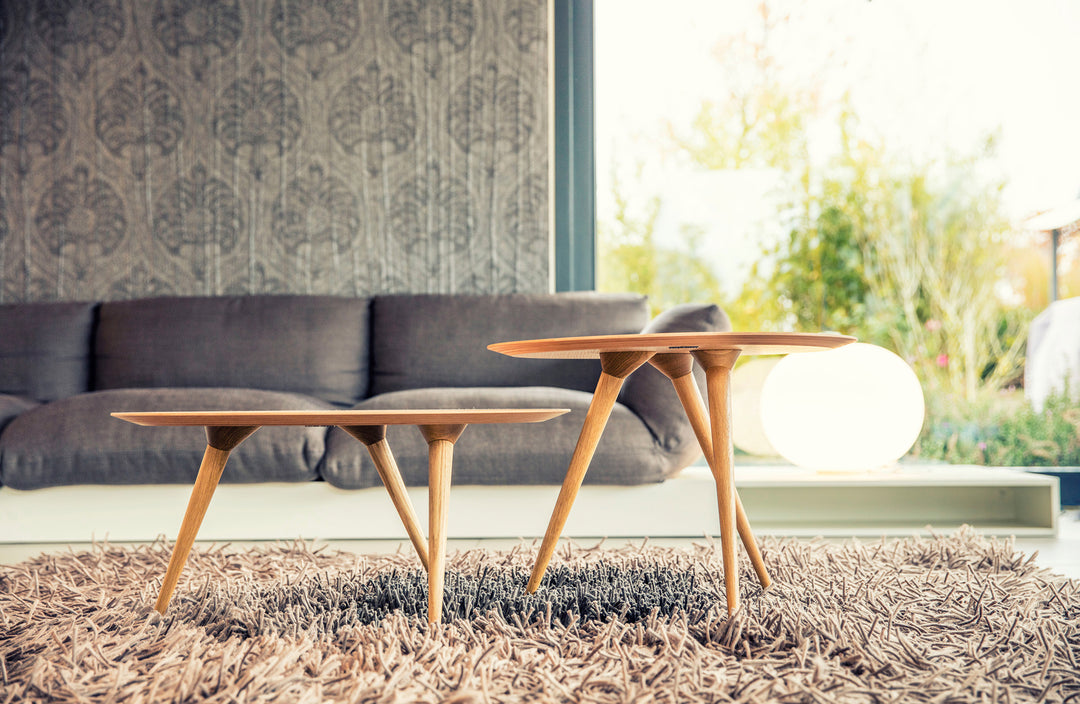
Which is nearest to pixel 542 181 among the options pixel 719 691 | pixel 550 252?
pixel 550 252

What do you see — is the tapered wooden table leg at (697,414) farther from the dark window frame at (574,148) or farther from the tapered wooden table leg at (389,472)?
the dark window frame at (574,148)

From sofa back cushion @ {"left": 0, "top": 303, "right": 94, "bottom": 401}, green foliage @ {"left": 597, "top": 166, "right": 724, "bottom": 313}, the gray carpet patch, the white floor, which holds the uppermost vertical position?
green foliage @ {"left": 597, "top": 166, "right": 724, "bottom": 313}

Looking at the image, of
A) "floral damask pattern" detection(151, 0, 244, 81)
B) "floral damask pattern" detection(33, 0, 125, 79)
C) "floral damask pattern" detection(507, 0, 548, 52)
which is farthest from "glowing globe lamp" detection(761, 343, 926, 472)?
"floral damask pattern" detection(33, 0, 125, 79)

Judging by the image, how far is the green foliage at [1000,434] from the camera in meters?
2.63

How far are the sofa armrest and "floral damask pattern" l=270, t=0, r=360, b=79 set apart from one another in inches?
73.7

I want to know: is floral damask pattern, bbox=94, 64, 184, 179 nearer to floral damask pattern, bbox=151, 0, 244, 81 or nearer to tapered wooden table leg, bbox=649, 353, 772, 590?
floral damask pattern, bbox=151, 0, 244, 81

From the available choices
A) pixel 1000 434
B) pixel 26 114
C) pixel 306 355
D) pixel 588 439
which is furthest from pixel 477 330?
pixel 26 114

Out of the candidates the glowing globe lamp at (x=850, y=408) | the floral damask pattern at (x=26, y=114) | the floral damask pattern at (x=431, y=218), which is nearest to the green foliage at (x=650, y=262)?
the floral damask pattern at (x=431, y=218)

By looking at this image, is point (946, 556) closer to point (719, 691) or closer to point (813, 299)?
point (719, 691)

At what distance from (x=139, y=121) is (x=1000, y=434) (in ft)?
11.6

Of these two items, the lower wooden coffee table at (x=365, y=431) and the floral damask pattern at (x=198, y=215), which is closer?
the lower wooden coffee table at (x=365, y=431)

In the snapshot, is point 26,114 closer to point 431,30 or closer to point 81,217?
point 81,217

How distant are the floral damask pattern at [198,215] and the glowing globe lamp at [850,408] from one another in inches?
85.8

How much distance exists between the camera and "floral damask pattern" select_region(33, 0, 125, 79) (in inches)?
112
